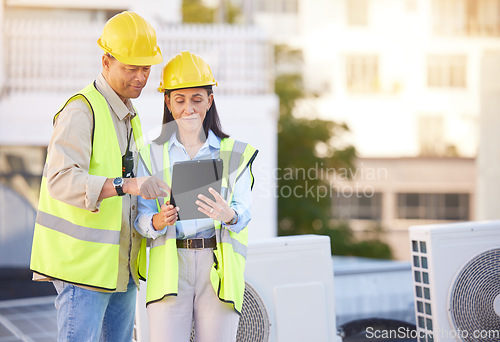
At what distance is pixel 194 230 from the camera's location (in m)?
2.61

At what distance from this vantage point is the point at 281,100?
20609mm

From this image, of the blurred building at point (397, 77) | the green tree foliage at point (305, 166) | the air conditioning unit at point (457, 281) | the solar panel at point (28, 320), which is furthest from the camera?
the blurred building at point (397, 77)

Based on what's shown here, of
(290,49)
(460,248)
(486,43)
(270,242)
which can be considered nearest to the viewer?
(270,242)

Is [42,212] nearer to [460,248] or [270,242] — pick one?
[270,242]

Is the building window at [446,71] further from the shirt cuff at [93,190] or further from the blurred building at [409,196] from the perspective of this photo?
the shirt cuff at [93,190]

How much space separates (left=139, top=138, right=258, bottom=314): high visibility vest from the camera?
2551mm

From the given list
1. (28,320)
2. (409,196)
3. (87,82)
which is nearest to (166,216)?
(28,320)

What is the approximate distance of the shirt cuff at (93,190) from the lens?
2.35 metres

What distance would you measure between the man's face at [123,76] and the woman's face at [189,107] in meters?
0.15

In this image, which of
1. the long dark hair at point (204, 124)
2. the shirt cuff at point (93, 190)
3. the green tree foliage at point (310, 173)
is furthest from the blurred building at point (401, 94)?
the shirt cuff at point (93, 190)

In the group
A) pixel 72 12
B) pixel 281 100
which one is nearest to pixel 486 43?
pixel 281 100

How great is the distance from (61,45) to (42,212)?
7.23 m

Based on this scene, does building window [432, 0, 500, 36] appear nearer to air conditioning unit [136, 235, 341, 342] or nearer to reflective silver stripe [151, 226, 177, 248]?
air conditioning unit [136, 235, 341, 342]

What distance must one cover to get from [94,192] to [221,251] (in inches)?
21.2
